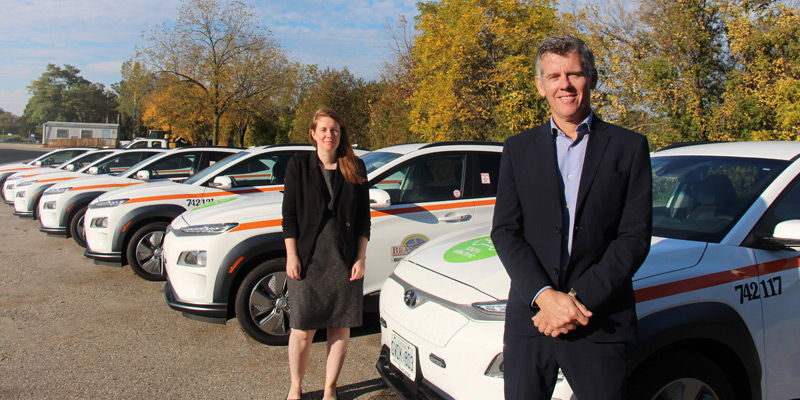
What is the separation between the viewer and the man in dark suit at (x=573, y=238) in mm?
1776

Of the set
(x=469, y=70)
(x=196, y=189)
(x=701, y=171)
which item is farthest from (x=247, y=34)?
(x=701, y=171)

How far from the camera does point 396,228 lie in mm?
4652

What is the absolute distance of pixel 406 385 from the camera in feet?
9.18

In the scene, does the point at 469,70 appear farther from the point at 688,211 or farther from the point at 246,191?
the point at 688,211

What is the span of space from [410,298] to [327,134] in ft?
3.68

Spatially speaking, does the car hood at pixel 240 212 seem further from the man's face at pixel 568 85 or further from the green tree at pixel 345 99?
the green tree at pixel 345 99

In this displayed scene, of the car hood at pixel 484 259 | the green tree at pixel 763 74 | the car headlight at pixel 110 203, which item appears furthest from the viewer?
the green tree at pixel 763 74

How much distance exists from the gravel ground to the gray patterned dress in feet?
2.25

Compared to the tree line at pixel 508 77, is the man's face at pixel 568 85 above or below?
below

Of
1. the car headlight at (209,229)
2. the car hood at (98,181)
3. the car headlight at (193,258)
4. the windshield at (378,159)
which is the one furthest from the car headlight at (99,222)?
the windshield at (378,159)

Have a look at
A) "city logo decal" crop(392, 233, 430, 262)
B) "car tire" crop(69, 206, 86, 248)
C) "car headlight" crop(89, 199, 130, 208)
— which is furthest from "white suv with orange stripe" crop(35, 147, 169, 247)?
"city logo decal" crop(392, 233, 430, 262)

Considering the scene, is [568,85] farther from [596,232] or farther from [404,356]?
[404,356]

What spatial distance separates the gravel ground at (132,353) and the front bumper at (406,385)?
707 millimetres

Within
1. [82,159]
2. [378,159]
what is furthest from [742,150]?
[82,159]
